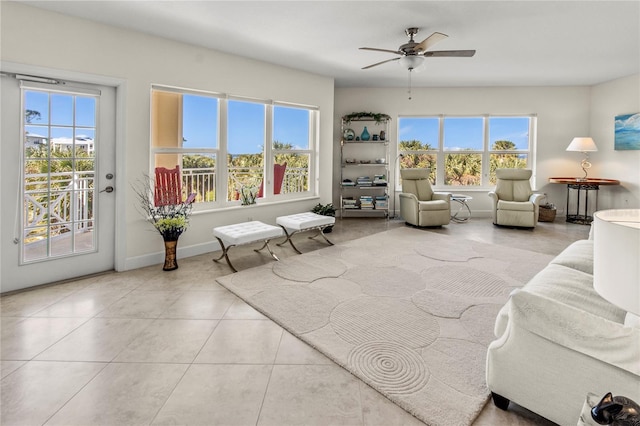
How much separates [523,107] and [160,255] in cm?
721

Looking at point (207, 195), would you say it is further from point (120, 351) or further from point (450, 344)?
point (450, 344)

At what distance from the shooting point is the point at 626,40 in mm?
4102

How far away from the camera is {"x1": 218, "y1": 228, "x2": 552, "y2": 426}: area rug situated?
1851 millimetres

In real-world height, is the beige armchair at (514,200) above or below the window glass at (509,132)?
below

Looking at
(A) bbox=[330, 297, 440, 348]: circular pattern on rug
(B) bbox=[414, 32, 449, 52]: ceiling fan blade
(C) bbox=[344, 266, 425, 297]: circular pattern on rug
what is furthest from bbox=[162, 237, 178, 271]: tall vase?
(B) bbox=[414, 32, 449, 52]: ceiling fan blade

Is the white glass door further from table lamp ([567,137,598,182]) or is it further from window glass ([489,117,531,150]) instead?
table lamp ([567,137,598,182])

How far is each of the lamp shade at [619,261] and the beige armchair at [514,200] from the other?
555cm

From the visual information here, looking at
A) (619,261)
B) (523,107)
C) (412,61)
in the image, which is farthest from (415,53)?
(523,107)

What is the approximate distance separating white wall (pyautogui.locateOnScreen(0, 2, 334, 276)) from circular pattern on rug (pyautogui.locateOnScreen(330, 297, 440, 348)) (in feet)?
8.19

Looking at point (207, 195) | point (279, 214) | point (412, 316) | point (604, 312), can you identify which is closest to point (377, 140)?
point (279, 214)

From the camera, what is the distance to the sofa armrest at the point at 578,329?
126cm

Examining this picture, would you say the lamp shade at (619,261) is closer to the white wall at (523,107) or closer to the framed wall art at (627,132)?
the white wall at (523,107)

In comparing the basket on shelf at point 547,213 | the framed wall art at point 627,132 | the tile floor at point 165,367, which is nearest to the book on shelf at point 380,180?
the basket on shelf at point 547,213

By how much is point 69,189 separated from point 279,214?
270 cm
